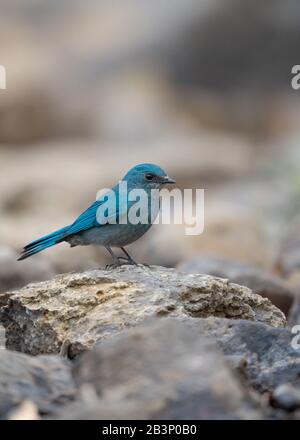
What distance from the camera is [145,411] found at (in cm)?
497

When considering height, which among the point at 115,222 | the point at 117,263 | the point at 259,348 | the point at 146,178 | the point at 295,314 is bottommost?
the point at 295,314

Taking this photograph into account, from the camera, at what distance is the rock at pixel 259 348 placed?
20.9ft

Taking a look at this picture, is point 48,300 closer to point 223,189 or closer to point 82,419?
point 82,419

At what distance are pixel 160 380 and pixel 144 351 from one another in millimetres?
245

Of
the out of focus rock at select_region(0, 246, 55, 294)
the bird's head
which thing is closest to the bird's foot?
the bird's head

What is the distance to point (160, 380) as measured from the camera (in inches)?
203

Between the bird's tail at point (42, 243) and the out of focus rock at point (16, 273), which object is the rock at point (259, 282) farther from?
the bird's tail at point (42, 243)

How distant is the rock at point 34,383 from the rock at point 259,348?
112cm

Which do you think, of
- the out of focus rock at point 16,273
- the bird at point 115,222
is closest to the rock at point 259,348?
the bird at point 115,222

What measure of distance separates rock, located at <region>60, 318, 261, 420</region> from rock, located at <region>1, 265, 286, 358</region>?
4.35 feet

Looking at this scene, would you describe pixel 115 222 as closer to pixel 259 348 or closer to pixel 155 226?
pixel 259 348

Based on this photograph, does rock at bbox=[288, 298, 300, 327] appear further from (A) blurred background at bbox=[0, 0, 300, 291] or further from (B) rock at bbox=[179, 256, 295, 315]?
(A) blurred background at bbox=[0, 0, 300, 291]

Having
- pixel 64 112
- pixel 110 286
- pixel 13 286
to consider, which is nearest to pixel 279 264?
pixel 13 286

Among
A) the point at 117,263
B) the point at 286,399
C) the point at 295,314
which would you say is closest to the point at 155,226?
the point at 295,314
